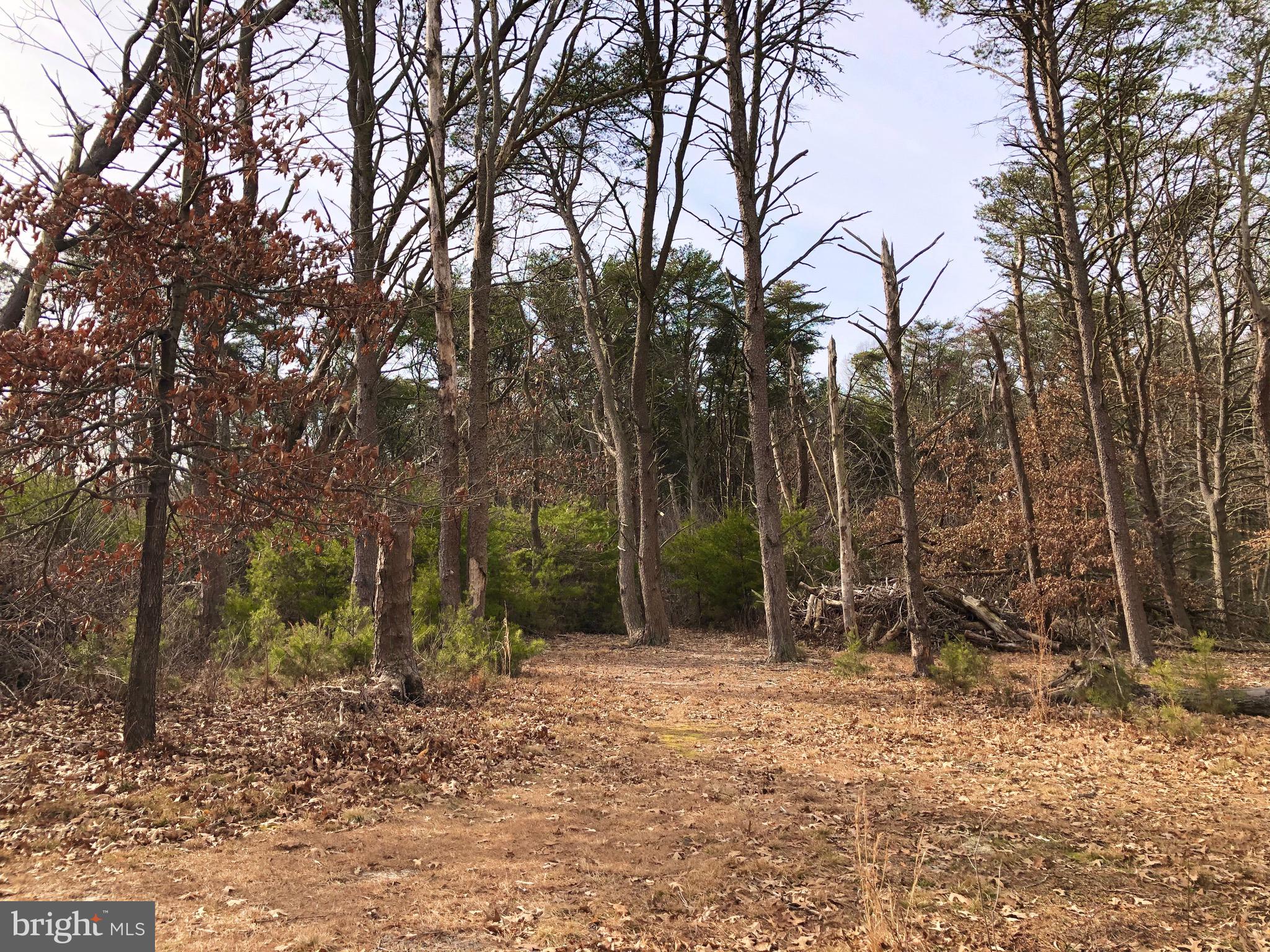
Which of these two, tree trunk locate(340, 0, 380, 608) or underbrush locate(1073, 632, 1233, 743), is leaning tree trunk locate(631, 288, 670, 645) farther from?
underbrush locate(1073, 632, 1233, 743)

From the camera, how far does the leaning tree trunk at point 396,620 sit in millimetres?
8570

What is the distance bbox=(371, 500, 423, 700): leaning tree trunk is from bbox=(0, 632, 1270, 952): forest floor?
65 cm

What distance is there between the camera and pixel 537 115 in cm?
1330

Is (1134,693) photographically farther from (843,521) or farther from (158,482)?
(158,482)

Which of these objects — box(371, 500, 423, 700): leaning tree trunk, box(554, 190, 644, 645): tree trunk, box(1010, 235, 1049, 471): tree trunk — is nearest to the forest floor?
box(371, 500, 423, 700): leaning tree trunk

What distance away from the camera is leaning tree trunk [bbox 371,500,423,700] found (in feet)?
28.1

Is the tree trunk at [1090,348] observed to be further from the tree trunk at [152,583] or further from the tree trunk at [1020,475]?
the tree trunk at [152,583]

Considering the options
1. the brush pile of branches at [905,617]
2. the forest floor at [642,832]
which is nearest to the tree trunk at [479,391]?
the forest floor at [642,832]

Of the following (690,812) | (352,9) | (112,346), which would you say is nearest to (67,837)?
(112,346)

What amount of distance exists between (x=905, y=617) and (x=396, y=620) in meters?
10.5

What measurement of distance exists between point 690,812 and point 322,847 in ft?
7.57

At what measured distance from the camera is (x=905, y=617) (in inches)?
623

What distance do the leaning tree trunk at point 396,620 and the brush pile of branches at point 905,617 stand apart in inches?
382

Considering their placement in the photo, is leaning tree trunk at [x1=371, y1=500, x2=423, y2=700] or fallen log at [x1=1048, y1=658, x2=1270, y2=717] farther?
leaning tree trunk at [x1=371, y1=500, x2=423, y2=700]
